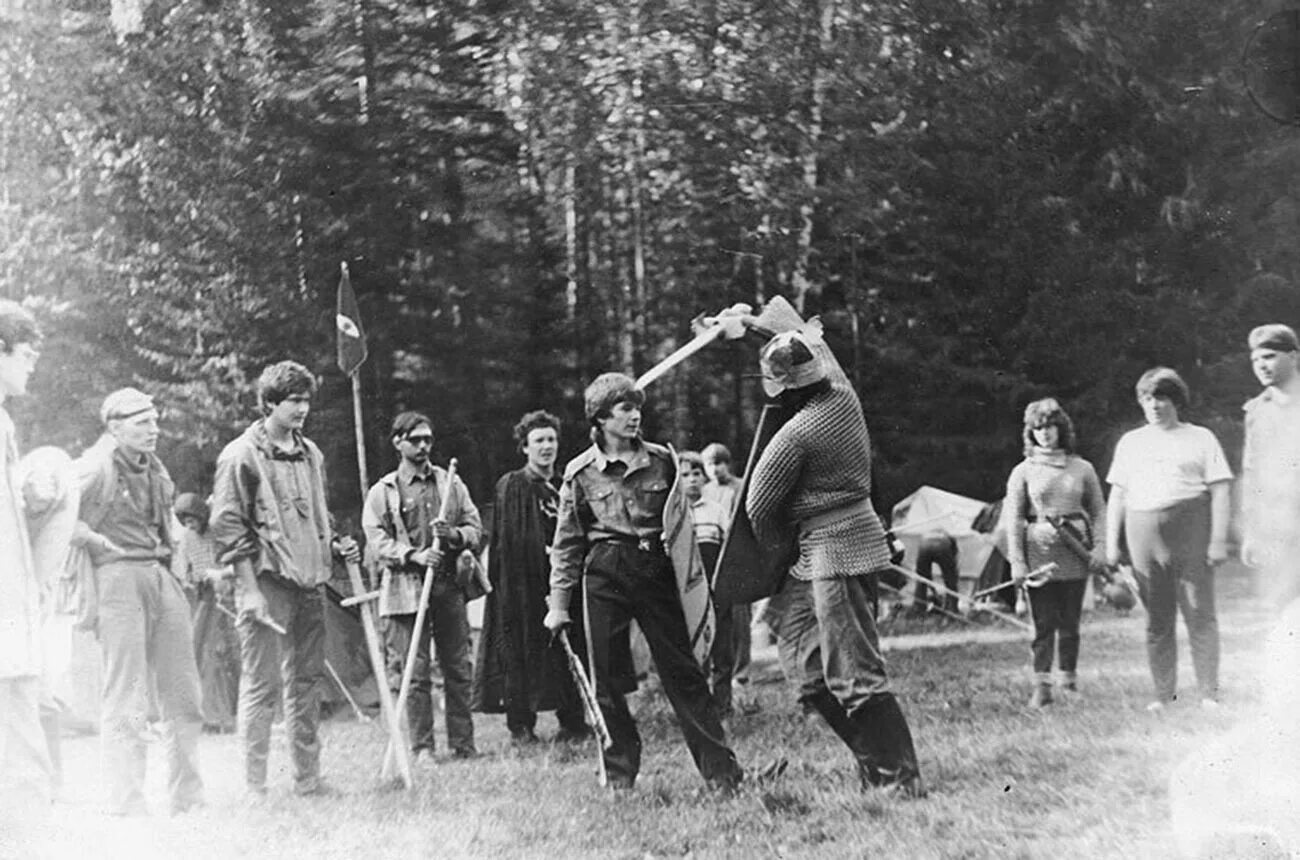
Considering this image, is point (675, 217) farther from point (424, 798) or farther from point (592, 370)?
point (424, 798)

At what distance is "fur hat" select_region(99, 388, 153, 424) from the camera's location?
4.95 meters

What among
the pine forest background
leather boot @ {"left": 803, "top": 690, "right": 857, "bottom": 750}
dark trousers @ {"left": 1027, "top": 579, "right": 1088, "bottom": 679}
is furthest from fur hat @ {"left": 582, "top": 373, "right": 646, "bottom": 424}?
dark trousers @ {"left": 1027, "top": 579, "right": 1088, "bottom": 679}

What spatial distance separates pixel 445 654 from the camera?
6281 millimetres

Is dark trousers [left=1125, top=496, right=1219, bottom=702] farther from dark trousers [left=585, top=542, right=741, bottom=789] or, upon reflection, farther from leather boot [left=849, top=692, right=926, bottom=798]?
dark trousers [left=585, top=542, right=741, bottom=789]

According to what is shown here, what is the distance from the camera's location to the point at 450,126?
5137mm

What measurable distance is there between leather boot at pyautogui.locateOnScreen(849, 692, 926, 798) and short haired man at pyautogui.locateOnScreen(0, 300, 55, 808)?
8.63 ft

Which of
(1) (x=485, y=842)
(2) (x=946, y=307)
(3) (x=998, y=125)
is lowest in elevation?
(1) (x=485, y=842)

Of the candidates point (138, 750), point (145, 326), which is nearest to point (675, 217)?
point (145, 326)

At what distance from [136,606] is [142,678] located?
10.1 inches

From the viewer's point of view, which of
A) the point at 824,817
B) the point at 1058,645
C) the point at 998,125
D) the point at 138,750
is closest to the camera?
the point at 824,817

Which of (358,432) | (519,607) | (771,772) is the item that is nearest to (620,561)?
(771,772)

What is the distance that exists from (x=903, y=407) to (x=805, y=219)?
0.87 meters

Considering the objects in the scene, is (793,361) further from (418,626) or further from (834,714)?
(418,626)

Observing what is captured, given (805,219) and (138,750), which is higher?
(805,219)
